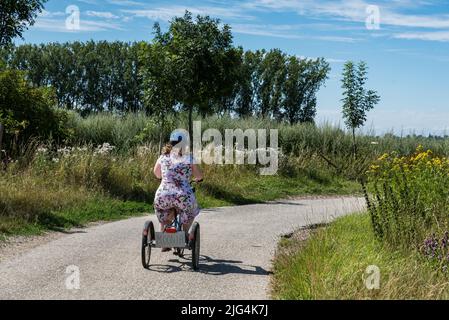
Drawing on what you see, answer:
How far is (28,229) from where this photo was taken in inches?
455

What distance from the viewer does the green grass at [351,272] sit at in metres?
6.51

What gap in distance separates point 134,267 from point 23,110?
1197 cm

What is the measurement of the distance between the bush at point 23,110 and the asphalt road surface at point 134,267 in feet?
23.4

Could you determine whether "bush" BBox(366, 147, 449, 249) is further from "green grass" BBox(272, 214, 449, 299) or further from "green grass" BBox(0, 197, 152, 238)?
"green grass" BBox(0, 197, 152, 238)

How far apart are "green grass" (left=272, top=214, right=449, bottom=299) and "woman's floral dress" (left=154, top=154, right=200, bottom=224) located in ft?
5.18

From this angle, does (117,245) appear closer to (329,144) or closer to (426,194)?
(426,194)

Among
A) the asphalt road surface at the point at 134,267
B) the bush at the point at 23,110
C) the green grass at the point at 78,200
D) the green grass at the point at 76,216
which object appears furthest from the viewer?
the bush at the point at 23,110

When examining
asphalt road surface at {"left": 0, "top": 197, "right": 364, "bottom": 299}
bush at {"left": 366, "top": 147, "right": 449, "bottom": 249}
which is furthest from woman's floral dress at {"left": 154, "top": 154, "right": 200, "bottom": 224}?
bush at {"left": 366, "top": 147, "right": 449, "bottom": 249}

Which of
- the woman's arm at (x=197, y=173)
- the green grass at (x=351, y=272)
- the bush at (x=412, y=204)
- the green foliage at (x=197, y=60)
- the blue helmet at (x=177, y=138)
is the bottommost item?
the green grass at (x=351, y=272)

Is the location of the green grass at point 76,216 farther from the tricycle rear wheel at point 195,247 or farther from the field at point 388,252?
the field at point 388,252

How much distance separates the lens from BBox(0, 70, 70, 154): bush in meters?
18.4

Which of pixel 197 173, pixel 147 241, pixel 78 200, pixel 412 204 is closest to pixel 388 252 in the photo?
pixel 412 204

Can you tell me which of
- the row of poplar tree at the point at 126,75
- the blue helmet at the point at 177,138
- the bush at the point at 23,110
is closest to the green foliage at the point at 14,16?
the bush at the point at 23,110

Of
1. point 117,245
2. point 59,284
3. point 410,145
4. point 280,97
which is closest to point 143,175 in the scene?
point 117,245
